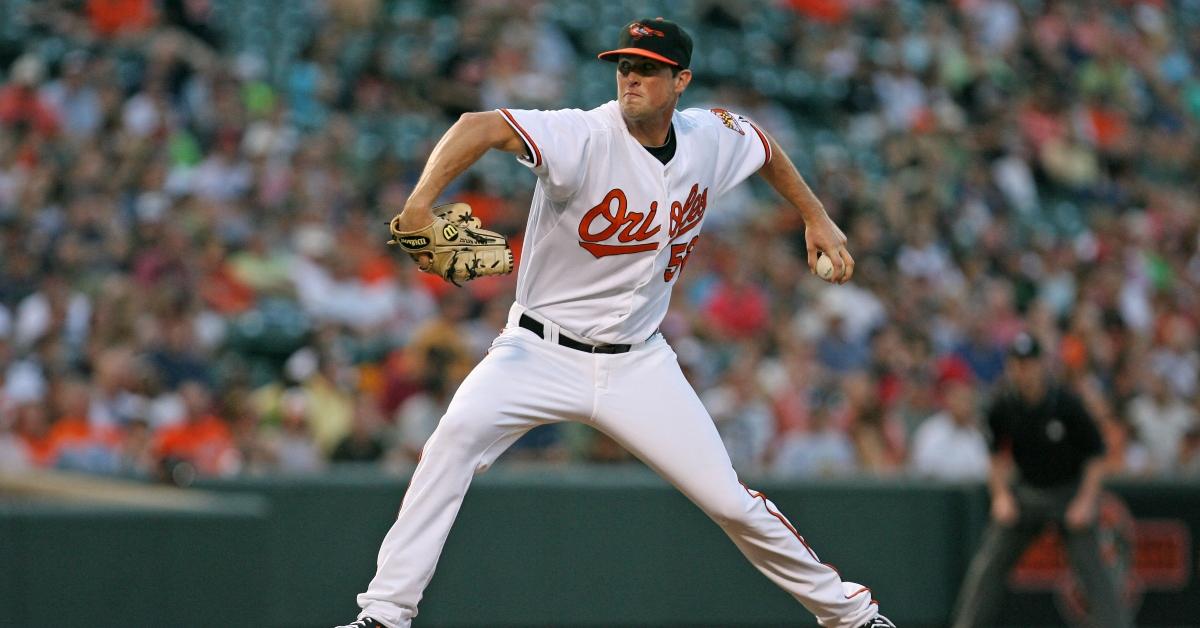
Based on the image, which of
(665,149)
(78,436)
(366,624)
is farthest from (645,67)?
(78,436)

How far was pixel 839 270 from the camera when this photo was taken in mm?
5312

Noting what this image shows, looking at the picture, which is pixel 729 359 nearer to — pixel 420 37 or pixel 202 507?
pixel 420 37

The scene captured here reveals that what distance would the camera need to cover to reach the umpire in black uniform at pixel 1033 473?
324 inches

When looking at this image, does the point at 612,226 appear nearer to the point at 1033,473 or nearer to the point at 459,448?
the point at 459,448

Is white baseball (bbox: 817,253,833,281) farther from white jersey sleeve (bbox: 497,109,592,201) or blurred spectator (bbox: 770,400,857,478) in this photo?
blurred spectator (bbox: 770,400,857,478)

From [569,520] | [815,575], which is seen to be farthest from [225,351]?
[815,575]

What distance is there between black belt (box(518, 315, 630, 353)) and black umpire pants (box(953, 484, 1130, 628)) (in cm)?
382

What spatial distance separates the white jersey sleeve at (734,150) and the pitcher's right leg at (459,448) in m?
0.84

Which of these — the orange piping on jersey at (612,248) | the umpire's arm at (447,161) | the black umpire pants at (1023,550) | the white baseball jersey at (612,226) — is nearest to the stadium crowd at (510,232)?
the black umpire pants at (1023,550)

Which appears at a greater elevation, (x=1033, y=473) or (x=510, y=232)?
(x=510, y=232)

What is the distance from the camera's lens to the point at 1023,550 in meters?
8.37

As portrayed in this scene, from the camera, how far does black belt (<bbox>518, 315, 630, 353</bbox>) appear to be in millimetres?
5070

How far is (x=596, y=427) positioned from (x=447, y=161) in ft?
3.45

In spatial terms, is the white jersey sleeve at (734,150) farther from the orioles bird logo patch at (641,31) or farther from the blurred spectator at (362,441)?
the blurred spectator at (362,441)
